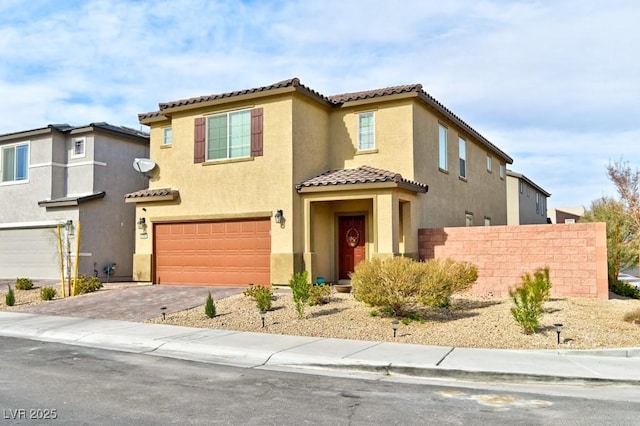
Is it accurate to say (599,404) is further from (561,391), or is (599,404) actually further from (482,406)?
(482,406)

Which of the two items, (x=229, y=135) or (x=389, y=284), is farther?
(x=229, y=135)

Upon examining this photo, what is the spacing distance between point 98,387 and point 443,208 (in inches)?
588

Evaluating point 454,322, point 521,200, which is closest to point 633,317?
point 454,322

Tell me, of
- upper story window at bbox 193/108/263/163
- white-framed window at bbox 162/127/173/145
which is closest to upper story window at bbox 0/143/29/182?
white-framed window at bbox 162/127/173/145

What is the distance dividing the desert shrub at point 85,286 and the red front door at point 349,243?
25.8 feet

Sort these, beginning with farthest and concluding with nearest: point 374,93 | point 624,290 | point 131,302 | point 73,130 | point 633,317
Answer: point 73,130
point 374,93
point 624,290
point 131,302
point 633,317

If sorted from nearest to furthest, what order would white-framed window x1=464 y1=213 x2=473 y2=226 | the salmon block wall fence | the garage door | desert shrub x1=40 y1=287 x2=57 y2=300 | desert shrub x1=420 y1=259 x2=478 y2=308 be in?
1. desert shrub x1=420 y1=259 x2=478 y2=308
2. the salmon block wall fence
3. desert shrub x1=40 y1=287 x2=57 y2=300
4. white-framed window x1=464 y1=213 x2=473 y2=226
5. the garage door

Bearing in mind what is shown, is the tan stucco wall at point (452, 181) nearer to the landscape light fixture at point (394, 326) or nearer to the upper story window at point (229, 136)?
the upper story window at point (229, 136)

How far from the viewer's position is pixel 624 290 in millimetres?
17188

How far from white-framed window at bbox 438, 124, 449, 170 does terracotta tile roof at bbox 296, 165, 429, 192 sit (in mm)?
2251

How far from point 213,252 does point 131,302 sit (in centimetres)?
340

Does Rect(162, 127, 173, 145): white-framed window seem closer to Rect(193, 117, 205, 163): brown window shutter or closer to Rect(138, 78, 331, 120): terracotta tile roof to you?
Rect(138, 78, 331, 120): terracotta tile roof

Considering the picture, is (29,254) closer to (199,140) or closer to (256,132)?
(199,140)

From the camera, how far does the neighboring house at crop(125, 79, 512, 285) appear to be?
1742cm
